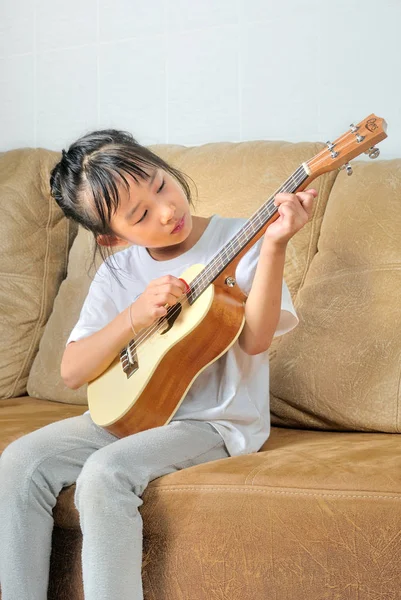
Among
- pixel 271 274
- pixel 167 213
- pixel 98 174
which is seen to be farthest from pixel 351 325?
pixel 98 174

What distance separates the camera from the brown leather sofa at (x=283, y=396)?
132cm

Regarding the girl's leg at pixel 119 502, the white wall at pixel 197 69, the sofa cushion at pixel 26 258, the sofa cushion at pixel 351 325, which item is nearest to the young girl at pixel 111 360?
the girl's leg at pixel 119 502

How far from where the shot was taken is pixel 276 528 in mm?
1344

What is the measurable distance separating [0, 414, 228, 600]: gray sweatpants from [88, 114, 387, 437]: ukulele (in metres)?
0.05

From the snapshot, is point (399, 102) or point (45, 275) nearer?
point (399, 102)

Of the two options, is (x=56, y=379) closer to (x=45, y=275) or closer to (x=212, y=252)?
(x=45, y=275)

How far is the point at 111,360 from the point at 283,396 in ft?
1.24

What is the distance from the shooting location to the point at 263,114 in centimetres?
239

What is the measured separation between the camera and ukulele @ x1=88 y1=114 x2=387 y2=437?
5.07 ft

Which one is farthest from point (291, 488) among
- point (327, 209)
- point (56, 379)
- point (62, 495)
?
point (56, 379)

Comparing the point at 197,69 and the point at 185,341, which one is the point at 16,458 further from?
the point at 197,69

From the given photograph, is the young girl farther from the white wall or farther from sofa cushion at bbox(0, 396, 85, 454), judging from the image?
the white wall

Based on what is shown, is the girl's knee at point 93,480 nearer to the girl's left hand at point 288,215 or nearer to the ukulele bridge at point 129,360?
the ukulele bridge at point 129,360

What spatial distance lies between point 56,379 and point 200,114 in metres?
0.85
